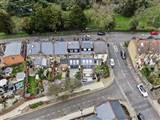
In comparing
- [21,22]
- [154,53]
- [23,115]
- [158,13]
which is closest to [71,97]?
[23,115]

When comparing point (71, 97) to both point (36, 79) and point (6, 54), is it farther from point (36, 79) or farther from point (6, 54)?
Answer: point (6, 54)

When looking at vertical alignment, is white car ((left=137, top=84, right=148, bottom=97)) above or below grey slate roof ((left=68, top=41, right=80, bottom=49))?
below

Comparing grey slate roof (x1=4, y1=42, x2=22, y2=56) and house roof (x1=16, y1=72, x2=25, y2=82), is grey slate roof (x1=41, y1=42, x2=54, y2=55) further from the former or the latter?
house roof (x1=16, y1=72, x2=25, y2=82)

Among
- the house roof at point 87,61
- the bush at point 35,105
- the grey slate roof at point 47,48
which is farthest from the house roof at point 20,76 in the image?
the house roof at point 87,61

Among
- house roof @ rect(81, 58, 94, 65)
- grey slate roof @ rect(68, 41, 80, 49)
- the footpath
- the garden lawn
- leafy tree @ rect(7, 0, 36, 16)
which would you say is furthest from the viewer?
leafy tree @ rect(7, 0, 36, 16)

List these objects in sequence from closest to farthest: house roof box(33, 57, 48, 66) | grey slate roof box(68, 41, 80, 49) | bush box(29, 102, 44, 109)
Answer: bush box(29, 102, 44, 109) < house roof box(33, 57, 48, 66) < grey slate roof box(68, 41, 80, 49)

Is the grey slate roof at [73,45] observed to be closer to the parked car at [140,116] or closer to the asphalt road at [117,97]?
the asphalt road at [117,97]

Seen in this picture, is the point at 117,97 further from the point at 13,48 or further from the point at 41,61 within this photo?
the point at 13,48

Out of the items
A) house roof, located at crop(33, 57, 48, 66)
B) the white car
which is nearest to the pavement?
the white car

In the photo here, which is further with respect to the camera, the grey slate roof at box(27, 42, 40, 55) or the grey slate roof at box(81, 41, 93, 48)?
the grey slate roof at box(81, 41, 93, 48)
